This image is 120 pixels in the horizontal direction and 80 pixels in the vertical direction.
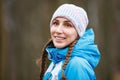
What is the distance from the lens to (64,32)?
21.4 ft

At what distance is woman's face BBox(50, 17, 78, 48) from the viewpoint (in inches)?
257

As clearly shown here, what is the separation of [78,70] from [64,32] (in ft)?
1.31

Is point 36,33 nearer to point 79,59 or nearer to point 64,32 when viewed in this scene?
point 64,32

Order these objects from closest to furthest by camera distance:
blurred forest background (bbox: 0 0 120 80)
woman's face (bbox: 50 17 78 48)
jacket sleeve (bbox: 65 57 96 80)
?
jacket sleeve (bbox: 65 57 96 80) < woman's face (bbox: 50 17 78 48) < blurred forest background (bbox: 0 0 120 80)

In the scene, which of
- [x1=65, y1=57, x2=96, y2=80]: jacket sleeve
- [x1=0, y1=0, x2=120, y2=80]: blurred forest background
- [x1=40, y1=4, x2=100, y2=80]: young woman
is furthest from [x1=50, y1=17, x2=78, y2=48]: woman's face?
[x1=0, y1=0, x2=120, y2=80]: blurred forest background

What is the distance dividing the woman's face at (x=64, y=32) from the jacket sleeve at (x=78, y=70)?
0.21 m

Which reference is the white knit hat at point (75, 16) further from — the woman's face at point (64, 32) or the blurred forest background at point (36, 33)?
the blurred forest background at point (36, 33)

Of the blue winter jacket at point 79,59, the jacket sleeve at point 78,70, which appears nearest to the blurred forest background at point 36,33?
the blue winter jacket at point 79,59

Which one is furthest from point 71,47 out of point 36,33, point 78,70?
point 36,33

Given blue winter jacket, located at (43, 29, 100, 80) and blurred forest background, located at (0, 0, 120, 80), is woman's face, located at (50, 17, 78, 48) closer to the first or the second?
blue winter jacket, located at (43, 29, 100, 80)

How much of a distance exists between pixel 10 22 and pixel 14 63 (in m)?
0.85

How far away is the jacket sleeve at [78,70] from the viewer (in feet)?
20.9

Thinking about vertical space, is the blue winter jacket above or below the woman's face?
below

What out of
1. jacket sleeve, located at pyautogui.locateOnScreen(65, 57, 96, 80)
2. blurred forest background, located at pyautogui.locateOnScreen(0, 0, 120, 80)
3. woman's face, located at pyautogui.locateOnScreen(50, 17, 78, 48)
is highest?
woman's face, located at pyautogui.locateOnScreen(50, 17, 78, 48)
